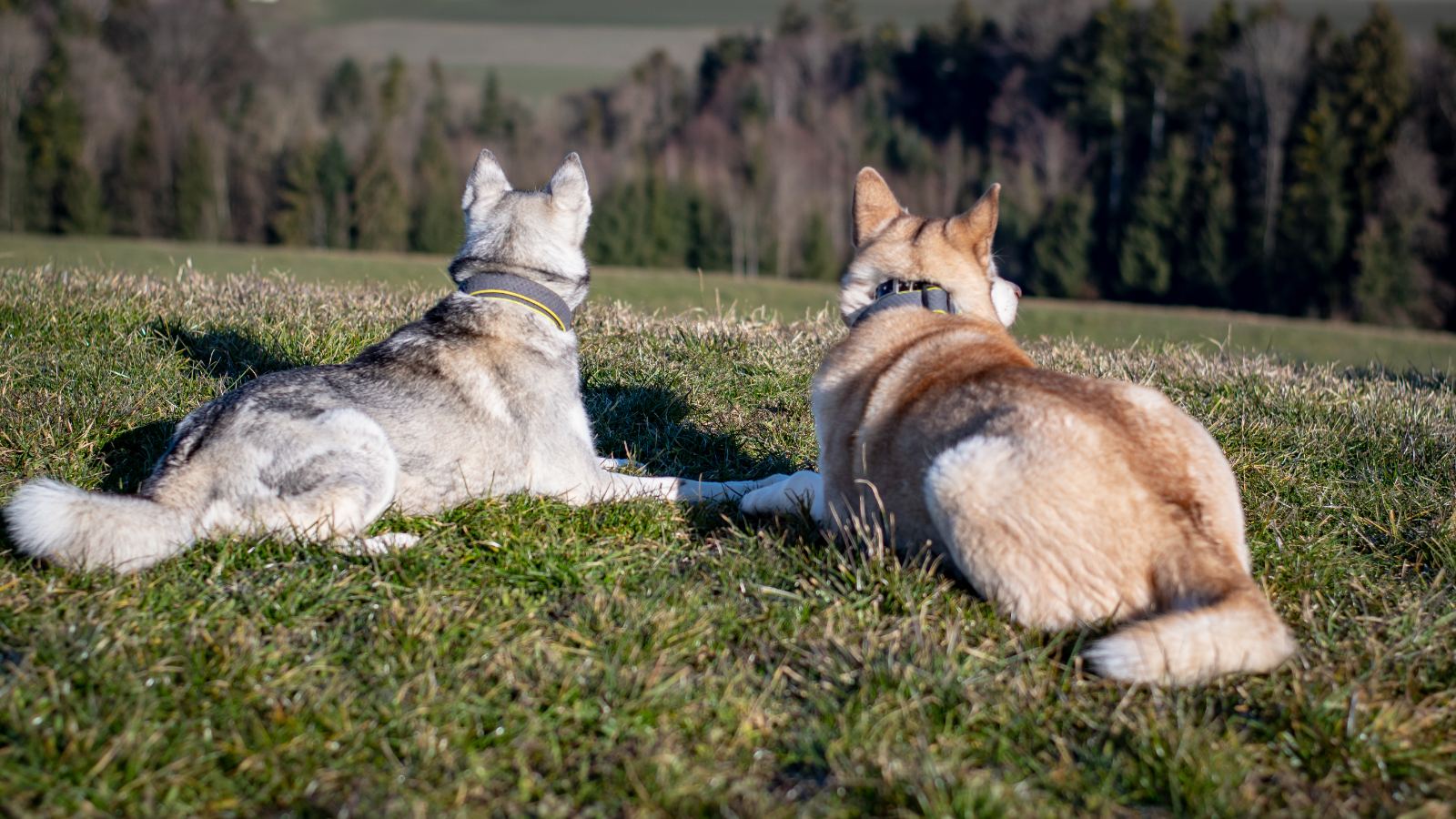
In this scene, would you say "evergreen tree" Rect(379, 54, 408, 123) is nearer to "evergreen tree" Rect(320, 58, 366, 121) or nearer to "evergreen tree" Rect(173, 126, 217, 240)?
"evergreen tree" Rect(320, 58, 366, 121)

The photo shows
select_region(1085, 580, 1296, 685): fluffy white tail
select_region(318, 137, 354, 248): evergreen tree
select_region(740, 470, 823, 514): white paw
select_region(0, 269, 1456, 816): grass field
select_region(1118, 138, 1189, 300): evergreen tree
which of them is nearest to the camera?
select_region(0, 269, 1456, 816): grass field

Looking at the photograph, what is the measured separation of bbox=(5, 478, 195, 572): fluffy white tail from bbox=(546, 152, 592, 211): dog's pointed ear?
8.76 ft

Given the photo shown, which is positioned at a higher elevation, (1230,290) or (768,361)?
(768,361)

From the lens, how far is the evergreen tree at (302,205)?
215ft

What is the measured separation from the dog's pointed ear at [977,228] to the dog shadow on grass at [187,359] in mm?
4341

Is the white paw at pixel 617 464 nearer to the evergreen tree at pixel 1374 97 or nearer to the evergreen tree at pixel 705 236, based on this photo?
the evergreen tree at pixel 1374 97

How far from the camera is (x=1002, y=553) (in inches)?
153

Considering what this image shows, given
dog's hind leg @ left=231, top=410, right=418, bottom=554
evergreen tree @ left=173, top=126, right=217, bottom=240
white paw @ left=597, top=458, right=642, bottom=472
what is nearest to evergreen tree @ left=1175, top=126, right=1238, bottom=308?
evergreen tree @ left=173, top=126, right=217, bottom=240

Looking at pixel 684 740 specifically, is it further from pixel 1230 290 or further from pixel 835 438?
pixel 1230 290

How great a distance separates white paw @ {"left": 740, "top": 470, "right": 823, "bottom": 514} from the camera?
5145 millimetres

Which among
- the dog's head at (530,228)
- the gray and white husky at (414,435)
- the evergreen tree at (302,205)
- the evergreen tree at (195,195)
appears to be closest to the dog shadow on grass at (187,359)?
the gray and white husky at (414,435)

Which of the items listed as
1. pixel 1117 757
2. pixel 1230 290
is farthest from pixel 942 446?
pixel 1230 290

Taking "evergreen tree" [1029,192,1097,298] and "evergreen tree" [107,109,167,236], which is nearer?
"evergreen tree" [1029,192,1097,298]

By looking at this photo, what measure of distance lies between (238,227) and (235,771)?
73019mm
